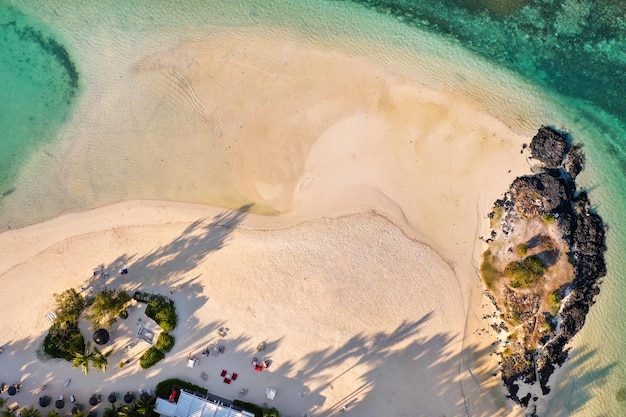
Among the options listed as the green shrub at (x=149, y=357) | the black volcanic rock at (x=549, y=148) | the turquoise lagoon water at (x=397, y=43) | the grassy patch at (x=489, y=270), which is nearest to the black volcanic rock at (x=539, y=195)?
the black volcanic rock at (x=549, y=148)

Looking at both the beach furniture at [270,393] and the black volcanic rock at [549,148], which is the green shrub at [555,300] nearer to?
the black volcanic rock at [549,148]

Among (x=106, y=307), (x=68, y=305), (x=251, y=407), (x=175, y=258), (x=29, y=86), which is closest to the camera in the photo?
(x=106, y=307)

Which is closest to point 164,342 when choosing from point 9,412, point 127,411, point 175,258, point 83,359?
point 127,411

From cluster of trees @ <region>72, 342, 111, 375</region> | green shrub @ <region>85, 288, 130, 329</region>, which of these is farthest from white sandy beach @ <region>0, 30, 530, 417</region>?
cluster of trees @ <region>72, 342, 111, 375</region>

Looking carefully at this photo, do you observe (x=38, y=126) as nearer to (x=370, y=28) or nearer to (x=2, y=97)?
(x=2, y=97)

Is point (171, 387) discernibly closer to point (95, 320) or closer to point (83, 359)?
point (83, 359)

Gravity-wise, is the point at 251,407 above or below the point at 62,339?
above
